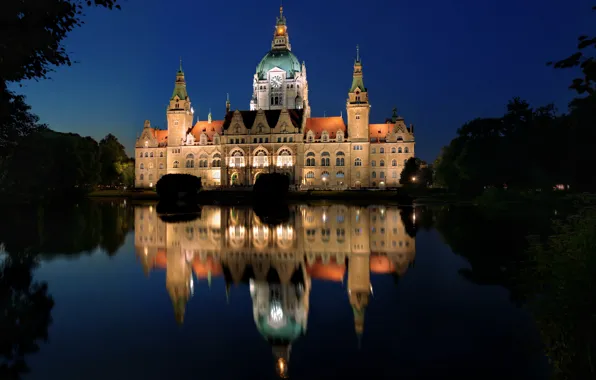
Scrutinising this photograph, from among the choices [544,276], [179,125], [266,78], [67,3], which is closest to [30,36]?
[67,3]

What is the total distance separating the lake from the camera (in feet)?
21.6

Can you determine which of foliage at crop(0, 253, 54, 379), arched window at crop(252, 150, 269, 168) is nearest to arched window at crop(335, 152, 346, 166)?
arched window at crop(252, 150, 269, 168)

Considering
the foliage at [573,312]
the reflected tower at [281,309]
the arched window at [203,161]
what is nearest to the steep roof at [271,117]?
the arched window at [203,161]

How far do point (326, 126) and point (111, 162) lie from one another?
171 feet

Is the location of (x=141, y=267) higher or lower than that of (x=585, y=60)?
lower

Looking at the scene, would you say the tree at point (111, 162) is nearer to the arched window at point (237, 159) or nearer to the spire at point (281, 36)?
the arched window at point (237, 159)

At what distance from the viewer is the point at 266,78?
11456 centimetres

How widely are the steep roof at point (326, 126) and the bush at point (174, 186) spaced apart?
50.6 m

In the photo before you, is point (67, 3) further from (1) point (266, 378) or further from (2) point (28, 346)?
(1) point (266, 378)

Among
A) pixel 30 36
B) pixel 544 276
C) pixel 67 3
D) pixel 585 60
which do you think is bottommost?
pixel 544 276

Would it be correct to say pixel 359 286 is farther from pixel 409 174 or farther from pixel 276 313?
pixel 409 174

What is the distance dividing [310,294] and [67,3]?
A: 8.96 metres

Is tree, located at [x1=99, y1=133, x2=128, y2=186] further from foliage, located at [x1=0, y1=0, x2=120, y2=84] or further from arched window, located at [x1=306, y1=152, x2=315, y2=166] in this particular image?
foliage, located at [x1=0, y1=0, x2=120, y2=84]

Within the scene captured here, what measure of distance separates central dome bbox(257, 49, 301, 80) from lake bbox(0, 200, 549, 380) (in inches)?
4016
